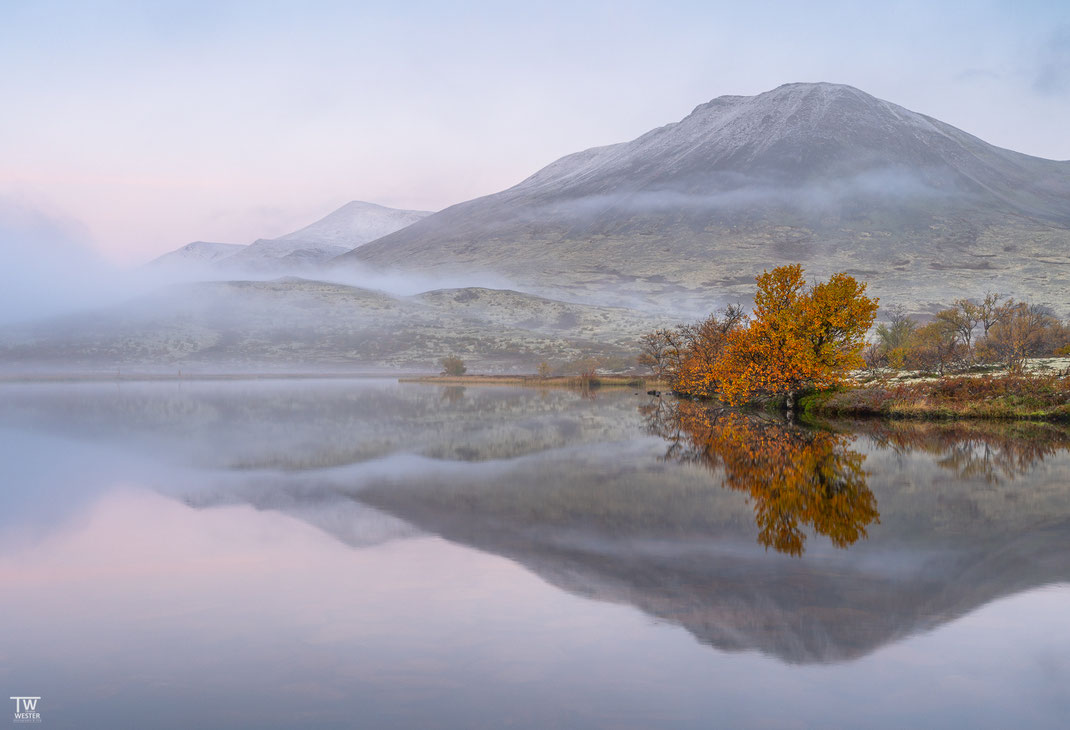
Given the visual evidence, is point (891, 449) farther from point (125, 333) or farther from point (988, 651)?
point (125, 333)

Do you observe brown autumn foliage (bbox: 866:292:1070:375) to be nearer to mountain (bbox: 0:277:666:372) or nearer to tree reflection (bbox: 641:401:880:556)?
tree reflection (bbox: 641:401:880:556)

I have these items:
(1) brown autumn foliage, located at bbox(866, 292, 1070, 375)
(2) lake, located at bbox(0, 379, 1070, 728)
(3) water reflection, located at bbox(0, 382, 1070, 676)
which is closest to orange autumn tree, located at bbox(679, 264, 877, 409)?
(3) water reflection, located at bbox(0, 382, 1070, 676)

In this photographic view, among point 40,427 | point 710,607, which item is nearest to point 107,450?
point 40,427

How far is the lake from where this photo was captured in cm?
573

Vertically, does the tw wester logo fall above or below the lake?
above

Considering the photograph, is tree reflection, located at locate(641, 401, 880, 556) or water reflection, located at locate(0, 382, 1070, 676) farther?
tree reflection, located at locate(641, 401, 880, 556)

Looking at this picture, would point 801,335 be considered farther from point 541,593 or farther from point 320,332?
point 320,332

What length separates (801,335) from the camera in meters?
31.9

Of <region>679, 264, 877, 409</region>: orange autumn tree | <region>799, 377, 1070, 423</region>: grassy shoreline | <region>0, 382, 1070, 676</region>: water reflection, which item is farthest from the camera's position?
<region>679, 264, 877, 409</region>: orange autumn tree

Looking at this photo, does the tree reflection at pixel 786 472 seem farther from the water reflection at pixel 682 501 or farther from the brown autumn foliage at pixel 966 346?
the brown autumn foliage at pixel 966 346

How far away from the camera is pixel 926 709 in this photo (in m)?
5.55

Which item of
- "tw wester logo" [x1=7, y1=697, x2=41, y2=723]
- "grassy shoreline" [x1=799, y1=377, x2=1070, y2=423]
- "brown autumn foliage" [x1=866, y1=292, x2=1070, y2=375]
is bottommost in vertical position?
"grassy shoreline" [x1=799, y1=377, x2=1070, y2=423]

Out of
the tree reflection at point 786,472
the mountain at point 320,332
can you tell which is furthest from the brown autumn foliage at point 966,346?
the mountain at point 320,332

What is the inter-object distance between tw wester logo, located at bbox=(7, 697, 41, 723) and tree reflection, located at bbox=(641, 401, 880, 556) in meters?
7.49
